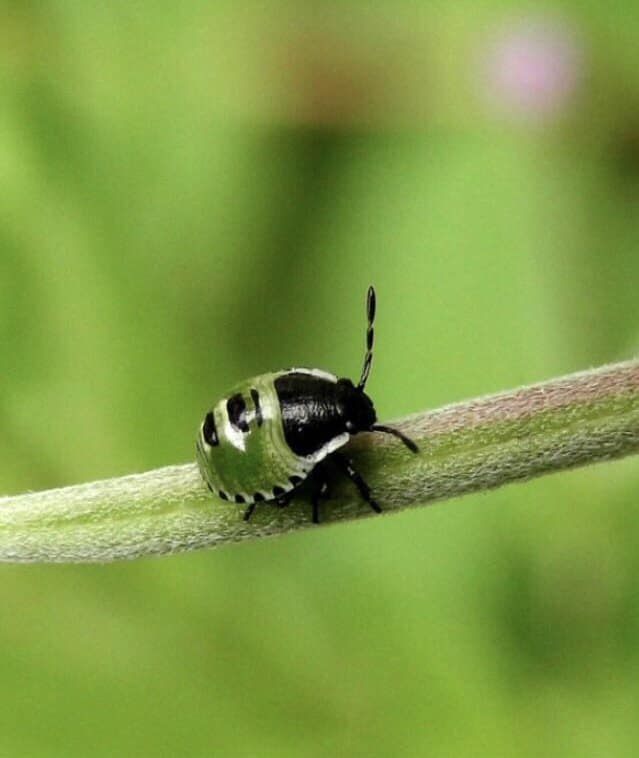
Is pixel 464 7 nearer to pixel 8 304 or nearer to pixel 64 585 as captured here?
pixel 8 304

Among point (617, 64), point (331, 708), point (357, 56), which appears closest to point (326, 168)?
point (357, 56)

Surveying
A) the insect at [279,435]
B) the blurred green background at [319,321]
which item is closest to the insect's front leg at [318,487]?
the insect at [279,435]

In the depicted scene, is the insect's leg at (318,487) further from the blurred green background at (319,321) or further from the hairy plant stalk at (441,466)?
the blurred green background at (319,321)

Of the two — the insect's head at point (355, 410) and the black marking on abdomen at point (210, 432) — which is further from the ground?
the black marking on abdomen at point (210, 432)

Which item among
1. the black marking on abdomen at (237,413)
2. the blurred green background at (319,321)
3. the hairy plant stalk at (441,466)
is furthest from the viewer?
the blurred green background at (319,321)

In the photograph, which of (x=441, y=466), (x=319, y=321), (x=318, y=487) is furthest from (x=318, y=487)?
(x=319, y=321)

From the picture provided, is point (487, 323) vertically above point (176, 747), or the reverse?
point (487, 323)

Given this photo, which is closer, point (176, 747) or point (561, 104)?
point (176, 747)

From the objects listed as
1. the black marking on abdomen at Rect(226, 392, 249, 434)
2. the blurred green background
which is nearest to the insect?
the black marking on abdomen at Rect(226, 392, 249, 434)
